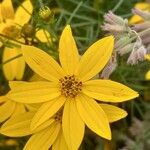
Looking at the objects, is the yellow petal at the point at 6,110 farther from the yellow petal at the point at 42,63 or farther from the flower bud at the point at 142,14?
the flower bud at the point at 142,14

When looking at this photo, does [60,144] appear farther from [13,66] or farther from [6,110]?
[13,66]

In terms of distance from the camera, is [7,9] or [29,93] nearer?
[29,93]

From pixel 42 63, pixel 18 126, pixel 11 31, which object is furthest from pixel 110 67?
pixel 11 31

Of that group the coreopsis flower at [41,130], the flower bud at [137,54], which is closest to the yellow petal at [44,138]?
the coreopsis flower at [41,130]

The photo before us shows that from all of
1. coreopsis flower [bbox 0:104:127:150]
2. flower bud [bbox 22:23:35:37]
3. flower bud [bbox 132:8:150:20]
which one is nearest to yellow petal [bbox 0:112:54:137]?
coreopsis flower [bbox 0:104:127:150]

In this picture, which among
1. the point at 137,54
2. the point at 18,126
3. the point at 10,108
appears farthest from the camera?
the point at 10,108

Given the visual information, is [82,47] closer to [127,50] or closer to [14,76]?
[14,76]
